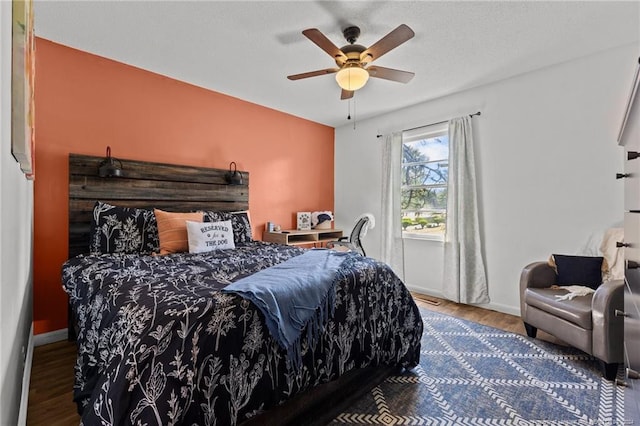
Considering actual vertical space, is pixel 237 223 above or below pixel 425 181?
below

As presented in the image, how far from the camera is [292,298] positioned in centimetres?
143

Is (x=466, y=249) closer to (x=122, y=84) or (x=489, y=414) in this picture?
(x=489, y=414)

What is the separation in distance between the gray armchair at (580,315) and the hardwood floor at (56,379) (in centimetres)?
37

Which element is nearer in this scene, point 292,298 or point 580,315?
point 292,298

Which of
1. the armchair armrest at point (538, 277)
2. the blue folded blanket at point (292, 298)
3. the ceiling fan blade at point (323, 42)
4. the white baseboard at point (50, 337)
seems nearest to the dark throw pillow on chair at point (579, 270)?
the armchair armrest at point (538, 277)

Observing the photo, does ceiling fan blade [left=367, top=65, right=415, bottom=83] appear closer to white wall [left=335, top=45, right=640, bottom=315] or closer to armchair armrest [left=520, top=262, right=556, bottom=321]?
white wall [left=335, top=45, right=640, bottom=315]

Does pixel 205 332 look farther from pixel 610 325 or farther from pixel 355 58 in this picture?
pixel 610 325

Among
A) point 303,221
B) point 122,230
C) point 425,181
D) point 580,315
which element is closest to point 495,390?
point 580,315

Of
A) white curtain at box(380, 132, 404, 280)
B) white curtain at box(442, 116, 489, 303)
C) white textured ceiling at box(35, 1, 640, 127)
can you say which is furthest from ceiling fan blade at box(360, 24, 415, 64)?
white curtain at box(380, 132, 404, 280)

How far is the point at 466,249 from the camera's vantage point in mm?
3416

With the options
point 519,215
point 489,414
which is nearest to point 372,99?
point 519,215

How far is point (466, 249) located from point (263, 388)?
2863 mm

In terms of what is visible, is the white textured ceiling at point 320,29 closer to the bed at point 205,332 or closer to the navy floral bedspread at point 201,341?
the bed at point 205,332

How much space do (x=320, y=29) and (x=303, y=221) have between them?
2656mm
